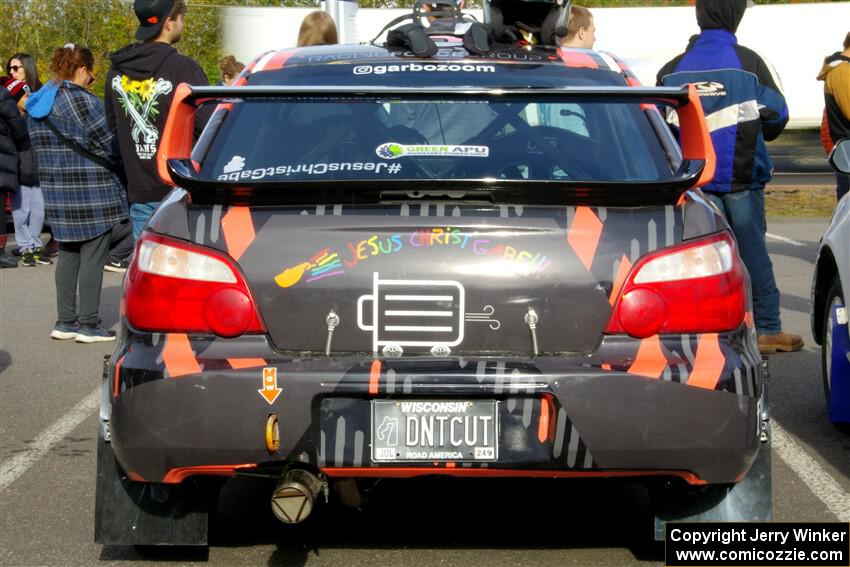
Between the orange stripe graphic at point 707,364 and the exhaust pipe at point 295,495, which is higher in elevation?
the orange stripe graphic at point 707,364

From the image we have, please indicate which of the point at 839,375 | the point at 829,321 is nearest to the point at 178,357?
the point at 839,375

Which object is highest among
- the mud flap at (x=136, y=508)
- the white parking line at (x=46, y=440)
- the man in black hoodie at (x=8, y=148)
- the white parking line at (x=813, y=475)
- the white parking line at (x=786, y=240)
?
the mud flap at (x=136, y=508)

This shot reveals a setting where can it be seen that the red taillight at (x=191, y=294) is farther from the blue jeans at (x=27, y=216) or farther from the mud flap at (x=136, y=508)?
the blue jeans at (x=27, y=216)

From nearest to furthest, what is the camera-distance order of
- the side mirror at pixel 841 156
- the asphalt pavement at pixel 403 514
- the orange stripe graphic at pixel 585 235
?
the orange stripe graphic at pixel 585 235
the asphalt pavement at pixel 403 514
the side mirror at pixel 841 156

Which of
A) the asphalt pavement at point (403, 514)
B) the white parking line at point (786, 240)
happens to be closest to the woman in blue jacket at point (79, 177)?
the asphalt pavement at point (403, 514)

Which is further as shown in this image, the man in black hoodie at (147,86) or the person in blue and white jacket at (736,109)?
the man in black hoodie at (147,86)

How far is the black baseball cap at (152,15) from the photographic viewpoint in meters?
7.82

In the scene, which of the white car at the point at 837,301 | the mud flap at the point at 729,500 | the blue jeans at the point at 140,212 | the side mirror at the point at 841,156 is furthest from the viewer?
the blue jeans at the point at 140,212

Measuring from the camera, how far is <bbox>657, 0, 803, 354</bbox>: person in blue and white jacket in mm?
7578

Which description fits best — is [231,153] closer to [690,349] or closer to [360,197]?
[360,197]

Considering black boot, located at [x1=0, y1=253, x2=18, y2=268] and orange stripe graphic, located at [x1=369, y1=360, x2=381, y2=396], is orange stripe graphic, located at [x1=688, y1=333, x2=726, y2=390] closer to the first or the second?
orange stripe graphic, located at [x1=369, y1=360, x2=381, y2=396]

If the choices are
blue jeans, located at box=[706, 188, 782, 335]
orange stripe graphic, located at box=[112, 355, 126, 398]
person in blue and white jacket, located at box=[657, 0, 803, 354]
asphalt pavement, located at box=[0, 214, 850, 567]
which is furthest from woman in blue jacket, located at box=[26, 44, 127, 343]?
orange stripe graphic, located at box=[112, 355, 126, 398]

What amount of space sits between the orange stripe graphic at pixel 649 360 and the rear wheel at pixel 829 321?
255 cm


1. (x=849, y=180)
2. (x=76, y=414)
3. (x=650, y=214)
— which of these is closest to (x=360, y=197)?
(x=650, y=214)
